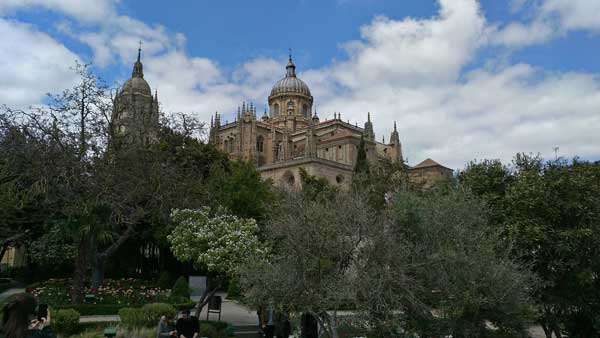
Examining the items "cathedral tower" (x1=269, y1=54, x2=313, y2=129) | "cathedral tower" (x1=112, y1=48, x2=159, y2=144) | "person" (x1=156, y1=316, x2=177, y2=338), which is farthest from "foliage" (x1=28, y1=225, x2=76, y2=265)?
"cathedral tower" (x1=269, y1=54, x2=313, y2=129)

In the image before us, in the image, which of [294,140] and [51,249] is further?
[294,140]

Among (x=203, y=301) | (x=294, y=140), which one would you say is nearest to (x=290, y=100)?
(x=294, y=140)

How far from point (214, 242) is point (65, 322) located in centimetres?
389

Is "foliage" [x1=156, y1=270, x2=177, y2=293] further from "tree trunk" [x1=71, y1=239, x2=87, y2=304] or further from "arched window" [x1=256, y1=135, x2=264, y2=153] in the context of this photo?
"arched window" [x1=256, y1=135, x2=264, y2=153]

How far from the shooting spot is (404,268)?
8352mm

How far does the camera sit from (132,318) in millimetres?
11172

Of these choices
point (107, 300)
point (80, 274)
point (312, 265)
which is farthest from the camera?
point (107, 300)

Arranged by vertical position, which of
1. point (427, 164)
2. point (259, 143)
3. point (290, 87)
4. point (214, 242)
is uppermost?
point (290, 87)

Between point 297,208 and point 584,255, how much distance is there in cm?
791

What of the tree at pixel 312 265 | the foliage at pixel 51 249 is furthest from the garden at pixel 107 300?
the tree at pixel 312 265

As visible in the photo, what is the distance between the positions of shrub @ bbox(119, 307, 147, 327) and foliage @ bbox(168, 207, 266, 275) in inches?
73.6

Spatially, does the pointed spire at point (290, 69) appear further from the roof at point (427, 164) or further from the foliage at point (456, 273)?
the foliage at point (456, 273)

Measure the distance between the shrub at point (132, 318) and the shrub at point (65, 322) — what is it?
1122 millimetres

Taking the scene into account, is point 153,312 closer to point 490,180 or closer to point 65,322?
point 65,322
